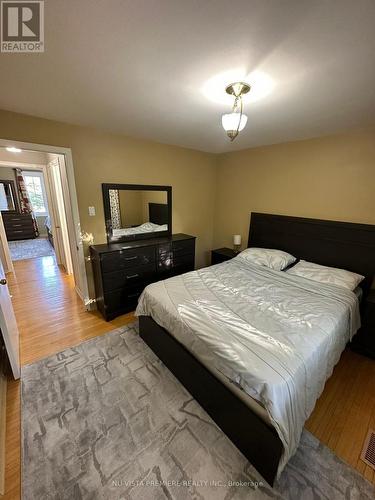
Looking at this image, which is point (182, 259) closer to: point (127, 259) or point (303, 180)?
point (127, 259)

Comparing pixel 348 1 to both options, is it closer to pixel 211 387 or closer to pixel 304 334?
pixel 304 334

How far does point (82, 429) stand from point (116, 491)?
47 centimetres

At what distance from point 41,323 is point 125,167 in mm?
2378

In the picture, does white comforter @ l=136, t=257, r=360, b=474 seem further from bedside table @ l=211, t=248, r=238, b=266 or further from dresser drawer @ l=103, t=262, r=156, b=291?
bedside table @ l=211, t=248, r=238, b=266

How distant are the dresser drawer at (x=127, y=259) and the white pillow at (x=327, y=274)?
1917 mm

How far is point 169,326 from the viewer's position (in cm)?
175

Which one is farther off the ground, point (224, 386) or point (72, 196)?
point (72, 196)

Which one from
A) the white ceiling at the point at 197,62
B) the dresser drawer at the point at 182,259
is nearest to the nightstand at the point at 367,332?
the white ceiling at the point at 197,62

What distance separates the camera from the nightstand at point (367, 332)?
2008mm

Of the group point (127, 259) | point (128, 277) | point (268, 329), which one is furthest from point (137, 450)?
point (127, 259)

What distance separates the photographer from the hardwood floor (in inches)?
53.3

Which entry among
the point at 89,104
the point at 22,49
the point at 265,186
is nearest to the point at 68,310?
the point at 89,104

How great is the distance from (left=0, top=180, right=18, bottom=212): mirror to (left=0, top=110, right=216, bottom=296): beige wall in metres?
5.89

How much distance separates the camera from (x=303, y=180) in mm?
2699
